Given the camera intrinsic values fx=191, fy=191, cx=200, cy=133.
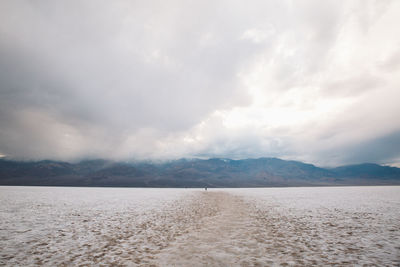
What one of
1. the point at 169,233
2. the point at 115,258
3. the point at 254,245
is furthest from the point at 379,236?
the point at 115,258

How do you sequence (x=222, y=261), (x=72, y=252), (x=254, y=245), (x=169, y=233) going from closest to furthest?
(x=222, y=261) → (x=72, y=252) → (x=254, y=245) → (x=169, y=233)

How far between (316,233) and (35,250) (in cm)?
2045

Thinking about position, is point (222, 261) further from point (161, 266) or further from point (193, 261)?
point (161, 266)

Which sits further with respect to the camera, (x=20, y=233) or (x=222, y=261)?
(x=20, y=233)

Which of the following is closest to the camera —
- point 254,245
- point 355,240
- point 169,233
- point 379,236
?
point 254,245

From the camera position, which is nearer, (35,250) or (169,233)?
(35,250)

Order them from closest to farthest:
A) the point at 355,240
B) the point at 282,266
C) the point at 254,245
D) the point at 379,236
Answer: the point at 282,266 < the point at 254,245 < the point at 355,240 < the point at 379,236

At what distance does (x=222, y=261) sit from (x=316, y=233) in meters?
10.7

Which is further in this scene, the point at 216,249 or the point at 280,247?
the point at 280,247

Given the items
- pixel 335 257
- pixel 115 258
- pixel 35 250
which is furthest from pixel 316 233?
pixel 35 250

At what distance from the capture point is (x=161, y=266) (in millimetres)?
9406

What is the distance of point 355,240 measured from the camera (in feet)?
46.0

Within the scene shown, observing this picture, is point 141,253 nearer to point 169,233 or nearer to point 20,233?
point 169,233

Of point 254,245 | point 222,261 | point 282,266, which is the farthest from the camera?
point 254,245
